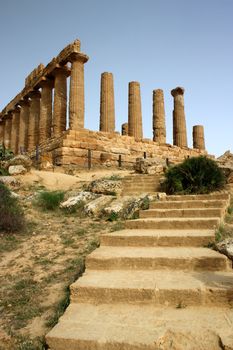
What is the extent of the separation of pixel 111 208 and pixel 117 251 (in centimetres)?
335

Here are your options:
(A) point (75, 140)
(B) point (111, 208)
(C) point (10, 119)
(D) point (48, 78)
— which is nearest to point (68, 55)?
(D) point (48, 78)

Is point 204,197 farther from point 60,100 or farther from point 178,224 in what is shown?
point 60,100

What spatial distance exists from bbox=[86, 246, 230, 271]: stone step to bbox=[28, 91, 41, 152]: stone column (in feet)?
71.5

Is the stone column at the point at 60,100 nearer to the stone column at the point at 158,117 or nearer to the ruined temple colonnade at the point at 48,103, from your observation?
the ruined temple colonnade at the point at 48,103

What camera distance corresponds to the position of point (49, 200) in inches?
358

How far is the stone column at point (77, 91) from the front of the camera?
2047cm

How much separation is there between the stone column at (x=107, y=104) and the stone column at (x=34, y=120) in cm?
623

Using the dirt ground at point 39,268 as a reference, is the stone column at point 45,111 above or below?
above

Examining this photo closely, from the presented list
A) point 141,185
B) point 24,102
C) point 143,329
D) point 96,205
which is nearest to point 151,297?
point 143,329

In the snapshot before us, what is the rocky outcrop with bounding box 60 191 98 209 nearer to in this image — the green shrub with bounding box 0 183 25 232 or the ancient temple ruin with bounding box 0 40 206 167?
the green shrub with bounding box 0 183 25 232

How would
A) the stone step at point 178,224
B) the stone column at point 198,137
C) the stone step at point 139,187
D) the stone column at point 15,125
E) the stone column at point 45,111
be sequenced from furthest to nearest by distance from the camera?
the stone column at point 15,125, the stone column at point 198,137, the stone column at point 45,111, the stone step at point 139,187, the stone step at point 178,224

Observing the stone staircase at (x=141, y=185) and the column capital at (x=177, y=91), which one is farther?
the column capital at (x=177, y=91)

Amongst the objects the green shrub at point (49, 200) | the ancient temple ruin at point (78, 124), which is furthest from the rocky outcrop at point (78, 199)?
the ancient temple ruin at point (78, 124)

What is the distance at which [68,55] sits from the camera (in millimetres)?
21188
